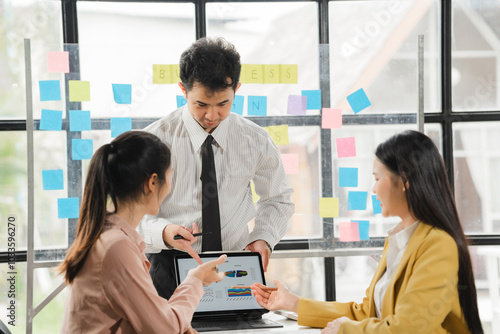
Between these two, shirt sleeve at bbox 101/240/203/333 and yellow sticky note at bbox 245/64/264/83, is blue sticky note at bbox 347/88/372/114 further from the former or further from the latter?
shirt sleeve at bbox 101/240/203/333

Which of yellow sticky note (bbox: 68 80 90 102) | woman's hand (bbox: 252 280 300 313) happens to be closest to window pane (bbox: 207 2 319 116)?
yellow sticky note (bbox: 68 80 90 102)

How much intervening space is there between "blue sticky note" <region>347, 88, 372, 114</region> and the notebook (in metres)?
1.39

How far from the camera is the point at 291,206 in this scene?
2.20m

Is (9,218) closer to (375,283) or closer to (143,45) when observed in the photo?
(143,45)

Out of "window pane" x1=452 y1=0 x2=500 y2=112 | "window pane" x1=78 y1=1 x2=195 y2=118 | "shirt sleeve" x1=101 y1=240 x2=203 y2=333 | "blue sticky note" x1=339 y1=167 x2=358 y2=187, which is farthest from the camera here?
"window pane" x1=452 y1=0 x2=500 y2=112

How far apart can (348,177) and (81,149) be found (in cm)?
143

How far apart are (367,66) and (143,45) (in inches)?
48.9

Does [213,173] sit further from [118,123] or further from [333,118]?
[333,118]

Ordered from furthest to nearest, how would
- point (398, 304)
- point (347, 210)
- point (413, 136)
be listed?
point (347, 210) → point (413, 136) → point (398, 304)

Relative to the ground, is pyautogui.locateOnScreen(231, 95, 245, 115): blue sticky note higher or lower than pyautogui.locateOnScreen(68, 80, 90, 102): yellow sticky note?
lower

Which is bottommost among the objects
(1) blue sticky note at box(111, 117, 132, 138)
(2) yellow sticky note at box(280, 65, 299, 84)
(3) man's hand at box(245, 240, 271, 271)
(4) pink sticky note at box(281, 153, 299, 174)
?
(3) man's hand at box(245, 240, 271, 271)

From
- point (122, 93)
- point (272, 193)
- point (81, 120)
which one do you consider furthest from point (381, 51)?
point (81, 120)

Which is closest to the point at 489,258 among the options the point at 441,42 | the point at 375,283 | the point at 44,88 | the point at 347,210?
the point at 347,210

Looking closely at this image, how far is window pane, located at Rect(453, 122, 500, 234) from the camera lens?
129 inches
